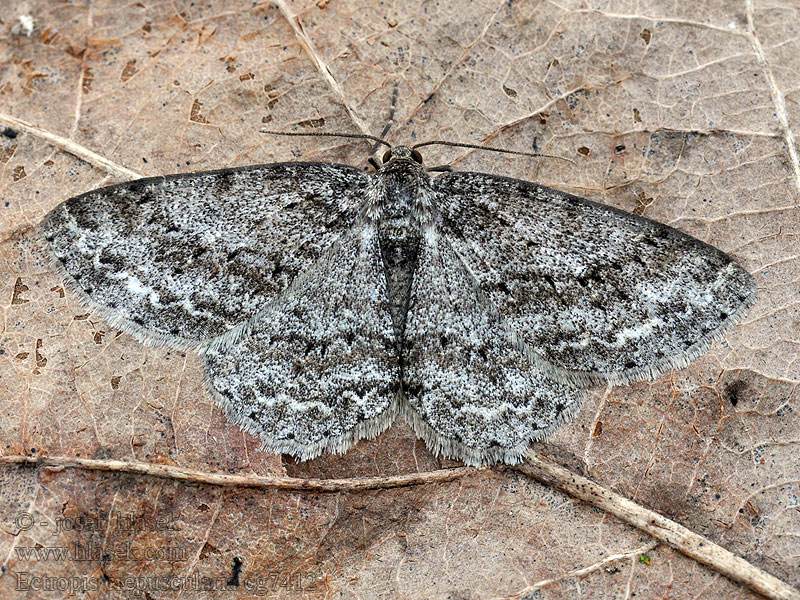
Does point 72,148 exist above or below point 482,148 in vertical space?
below


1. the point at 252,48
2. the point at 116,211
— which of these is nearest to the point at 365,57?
the point at 252,48

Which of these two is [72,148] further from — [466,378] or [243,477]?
[466,378]

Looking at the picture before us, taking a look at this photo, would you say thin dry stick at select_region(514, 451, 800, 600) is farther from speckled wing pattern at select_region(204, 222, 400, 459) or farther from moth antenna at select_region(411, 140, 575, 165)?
moth antenna at select_region(411, 140, 575, 165)

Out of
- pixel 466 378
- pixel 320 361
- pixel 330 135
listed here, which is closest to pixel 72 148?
pixel 330 135

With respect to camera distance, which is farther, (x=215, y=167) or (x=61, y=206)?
(x=215, y=167)

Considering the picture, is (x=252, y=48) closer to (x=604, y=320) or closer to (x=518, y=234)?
(x=518, y=234)

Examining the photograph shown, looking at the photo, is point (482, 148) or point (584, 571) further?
point (482, 148)
